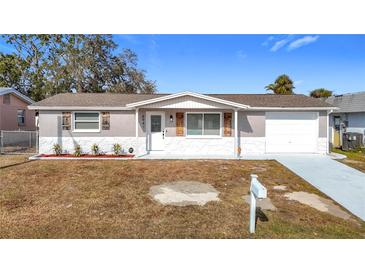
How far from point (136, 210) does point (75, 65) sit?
82.2 ft

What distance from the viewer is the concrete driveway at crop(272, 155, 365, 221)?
5.51 metres

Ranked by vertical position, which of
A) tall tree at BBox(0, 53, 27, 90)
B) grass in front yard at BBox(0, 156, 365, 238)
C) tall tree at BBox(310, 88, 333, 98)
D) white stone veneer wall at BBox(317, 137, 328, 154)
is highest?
tall tree at BBox(0, 53, 27, 90)

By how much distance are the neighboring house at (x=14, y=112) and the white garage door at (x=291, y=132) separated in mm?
19697

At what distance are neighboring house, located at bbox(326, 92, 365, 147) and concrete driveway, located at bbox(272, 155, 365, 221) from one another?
8.03 meters

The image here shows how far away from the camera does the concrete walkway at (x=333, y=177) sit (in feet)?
18.1

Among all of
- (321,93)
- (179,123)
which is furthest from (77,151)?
(321,93)

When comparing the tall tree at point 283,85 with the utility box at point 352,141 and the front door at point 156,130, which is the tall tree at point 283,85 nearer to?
the utility box at point 352,141

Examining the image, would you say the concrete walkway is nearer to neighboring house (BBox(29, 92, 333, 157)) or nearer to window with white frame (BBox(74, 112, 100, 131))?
neighboring house (BBox(29, 92, 333, 157))

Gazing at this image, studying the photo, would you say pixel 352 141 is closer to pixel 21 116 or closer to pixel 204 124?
pixel 204 124

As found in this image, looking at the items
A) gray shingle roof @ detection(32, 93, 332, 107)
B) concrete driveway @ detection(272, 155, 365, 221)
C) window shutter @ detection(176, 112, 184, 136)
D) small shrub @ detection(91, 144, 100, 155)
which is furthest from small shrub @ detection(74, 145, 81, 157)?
concrete driveway @ detection(272, 155, 365, 221)

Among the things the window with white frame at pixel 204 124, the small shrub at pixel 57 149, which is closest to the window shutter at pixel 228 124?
the window with white frame at pixel 204 124

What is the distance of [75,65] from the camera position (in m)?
24.7

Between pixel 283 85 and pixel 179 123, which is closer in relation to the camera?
pixel 179 123

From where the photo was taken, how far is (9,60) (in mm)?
25547
